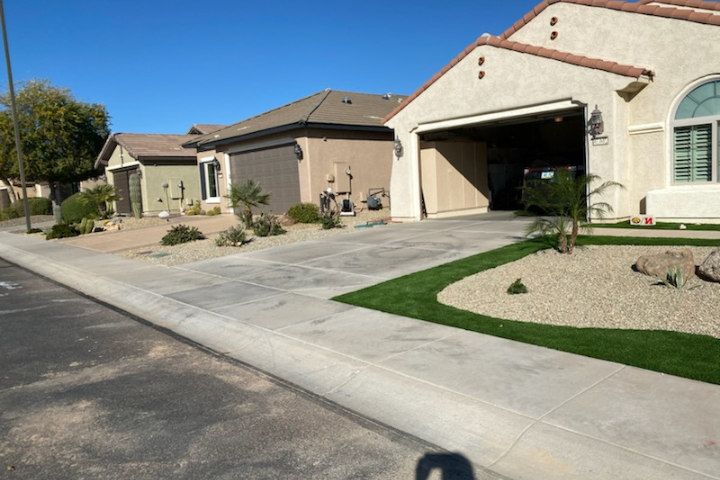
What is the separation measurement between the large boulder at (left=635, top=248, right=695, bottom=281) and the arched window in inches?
203

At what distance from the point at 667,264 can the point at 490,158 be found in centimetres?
1382

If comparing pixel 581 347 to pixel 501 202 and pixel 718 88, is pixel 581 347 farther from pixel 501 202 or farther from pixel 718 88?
pixel 501 202

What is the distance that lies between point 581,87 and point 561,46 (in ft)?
7.02

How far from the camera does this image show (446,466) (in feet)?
13.9

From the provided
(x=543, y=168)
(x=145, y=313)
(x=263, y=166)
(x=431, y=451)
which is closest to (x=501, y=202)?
(x=543, y=168)

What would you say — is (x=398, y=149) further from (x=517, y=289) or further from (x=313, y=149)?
(x=517, y=289)

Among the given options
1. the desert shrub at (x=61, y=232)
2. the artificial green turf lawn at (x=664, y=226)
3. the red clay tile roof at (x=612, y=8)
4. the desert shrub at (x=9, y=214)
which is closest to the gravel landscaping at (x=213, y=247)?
the red clay tile roof at (x=612, y=8)

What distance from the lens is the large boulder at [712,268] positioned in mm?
7773

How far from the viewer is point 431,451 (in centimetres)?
447

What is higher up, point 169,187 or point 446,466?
point 169,187

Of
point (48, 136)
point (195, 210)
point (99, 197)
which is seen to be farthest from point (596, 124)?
point (48, 136)

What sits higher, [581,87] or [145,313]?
[581,87]

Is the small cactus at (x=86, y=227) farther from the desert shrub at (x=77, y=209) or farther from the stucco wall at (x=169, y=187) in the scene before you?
the stucco wall at (x=169, y=187)

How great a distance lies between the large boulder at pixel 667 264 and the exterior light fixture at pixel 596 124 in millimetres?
5553
